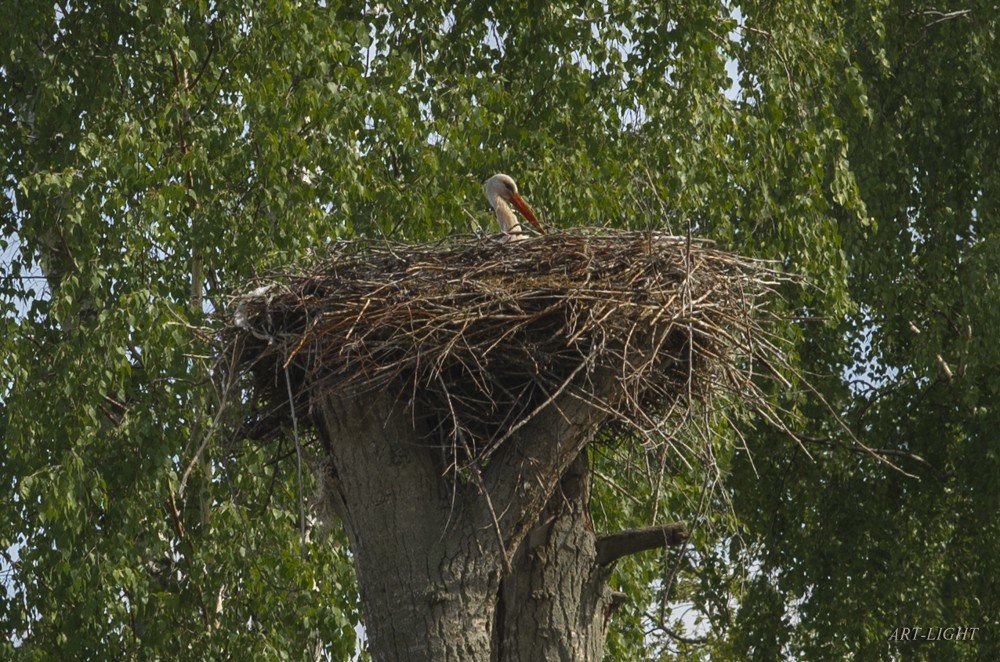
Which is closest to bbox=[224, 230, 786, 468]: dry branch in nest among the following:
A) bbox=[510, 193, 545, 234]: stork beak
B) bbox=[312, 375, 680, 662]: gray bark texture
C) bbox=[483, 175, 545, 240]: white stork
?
bbox=[312, 375, 680, 662]: gray bark texture

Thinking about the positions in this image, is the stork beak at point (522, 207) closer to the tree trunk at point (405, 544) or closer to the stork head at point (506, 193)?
the stork head at point (506, 193)

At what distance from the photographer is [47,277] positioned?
1028 centimetres

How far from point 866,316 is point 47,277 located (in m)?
7.70

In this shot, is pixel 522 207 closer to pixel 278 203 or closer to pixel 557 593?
pixel 278 203

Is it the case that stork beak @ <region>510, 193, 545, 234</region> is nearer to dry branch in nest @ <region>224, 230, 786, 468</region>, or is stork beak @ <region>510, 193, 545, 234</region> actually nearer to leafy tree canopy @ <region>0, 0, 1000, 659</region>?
leafy tree canopy @ <region>0, 0, 1000, 659</region>

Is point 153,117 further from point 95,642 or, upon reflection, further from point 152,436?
point 95,642

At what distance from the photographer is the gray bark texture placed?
562 cm

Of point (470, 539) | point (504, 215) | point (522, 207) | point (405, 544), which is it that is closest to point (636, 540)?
point (470, 539)

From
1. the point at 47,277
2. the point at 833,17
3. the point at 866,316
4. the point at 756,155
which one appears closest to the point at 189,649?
the point at 47,277

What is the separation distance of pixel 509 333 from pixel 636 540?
957 mm

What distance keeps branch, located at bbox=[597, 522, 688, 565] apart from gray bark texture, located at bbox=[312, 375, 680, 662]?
5cm

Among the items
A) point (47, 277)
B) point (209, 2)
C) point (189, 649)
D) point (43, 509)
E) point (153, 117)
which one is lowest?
point (189, 649)

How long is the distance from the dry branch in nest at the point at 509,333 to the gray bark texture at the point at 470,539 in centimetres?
10

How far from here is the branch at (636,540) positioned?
6.00m
